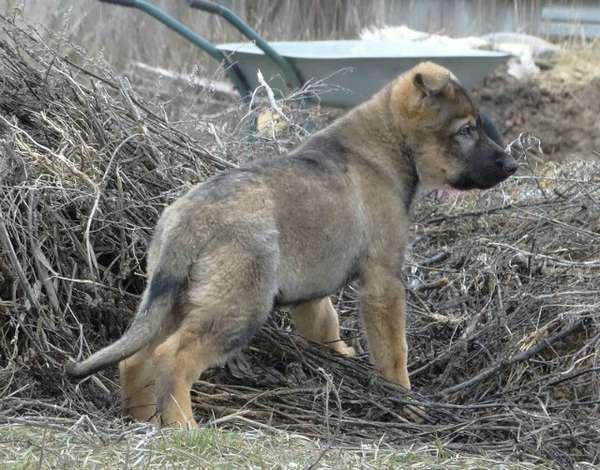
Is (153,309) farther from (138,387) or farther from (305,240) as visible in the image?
(305,240)

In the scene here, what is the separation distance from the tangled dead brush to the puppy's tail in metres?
0.45

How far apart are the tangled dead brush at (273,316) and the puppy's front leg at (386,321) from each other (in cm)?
13

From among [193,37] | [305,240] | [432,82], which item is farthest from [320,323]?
[193,37]

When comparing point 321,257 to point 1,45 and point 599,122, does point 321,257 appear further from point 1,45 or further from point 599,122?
point 599,122

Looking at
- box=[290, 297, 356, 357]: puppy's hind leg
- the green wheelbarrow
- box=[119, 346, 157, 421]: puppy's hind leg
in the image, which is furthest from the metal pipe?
box=[119, 346, 157, 421]: puppy's hind leg

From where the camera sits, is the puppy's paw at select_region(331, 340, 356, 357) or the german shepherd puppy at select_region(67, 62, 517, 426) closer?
the german shepherd puppy at select_region(67, 62, 517, 426)

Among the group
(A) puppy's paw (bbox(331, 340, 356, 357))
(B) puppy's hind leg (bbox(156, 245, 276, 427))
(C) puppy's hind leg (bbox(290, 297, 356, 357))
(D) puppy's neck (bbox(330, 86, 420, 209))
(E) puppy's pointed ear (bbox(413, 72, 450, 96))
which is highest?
(E) puppy's pointed ear (bbox(413, 72, 450, 96))

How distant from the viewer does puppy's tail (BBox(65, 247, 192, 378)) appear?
558 centimetres

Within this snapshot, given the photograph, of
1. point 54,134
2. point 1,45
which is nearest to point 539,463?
point 54,134

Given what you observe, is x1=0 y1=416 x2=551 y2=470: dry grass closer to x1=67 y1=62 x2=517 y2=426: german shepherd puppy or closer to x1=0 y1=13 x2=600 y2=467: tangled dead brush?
x1=0 y1=13 x2=600 y2=467: tangled dead brush

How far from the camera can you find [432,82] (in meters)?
7.00

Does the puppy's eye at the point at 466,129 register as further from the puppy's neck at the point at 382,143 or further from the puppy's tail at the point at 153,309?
the puppy's tail at the point at 153,309

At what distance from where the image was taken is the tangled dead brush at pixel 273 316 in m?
6.23

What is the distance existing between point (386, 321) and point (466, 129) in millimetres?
1188
